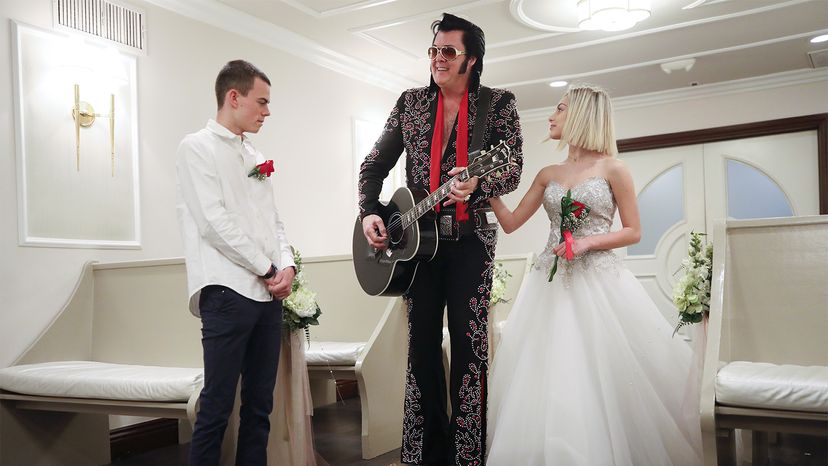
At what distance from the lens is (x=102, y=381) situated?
2916 millimetres

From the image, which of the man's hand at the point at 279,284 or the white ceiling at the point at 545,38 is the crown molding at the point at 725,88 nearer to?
the white ceiling at the point at 545,38

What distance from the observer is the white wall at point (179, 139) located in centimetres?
366

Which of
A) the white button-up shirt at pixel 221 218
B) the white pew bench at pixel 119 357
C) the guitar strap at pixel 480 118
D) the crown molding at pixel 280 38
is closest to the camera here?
the guitar strap at pixel 480 118

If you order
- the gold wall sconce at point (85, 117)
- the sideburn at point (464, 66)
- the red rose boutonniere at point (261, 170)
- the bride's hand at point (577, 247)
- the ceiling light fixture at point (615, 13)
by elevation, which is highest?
the ceiling light fixture at point (615, 13)

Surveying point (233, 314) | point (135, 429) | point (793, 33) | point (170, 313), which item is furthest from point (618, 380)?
point (793, 33)

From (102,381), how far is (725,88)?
654 centimetres

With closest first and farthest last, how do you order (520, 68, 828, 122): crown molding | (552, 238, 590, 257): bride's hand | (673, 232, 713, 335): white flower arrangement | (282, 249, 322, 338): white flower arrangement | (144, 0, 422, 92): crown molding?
(552, 238, 590, 257): bride's hand < (673, 232, 713, 335): white flower arrangement < (282, 249, 322, 338): white flower arrangement < (144, 0, 422, 92): crown molding < (520, 68, 828, 122): crown molding

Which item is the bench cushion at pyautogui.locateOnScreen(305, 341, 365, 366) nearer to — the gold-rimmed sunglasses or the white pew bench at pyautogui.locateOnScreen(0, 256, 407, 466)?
the white pew bench at pyautogui.locateOnScreen(0, 256, 407, 466)

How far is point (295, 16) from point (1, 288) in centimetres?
276

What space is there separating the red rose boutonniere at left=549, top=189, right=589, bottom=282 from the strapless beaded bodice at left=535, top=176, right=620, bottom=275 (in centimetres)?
5

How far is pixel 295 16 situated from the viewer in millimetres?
5211

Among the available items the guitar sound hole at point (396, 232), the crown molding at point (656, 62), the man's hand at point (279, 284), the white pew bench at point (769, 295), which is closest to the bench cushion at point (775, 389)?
the white pew bench at point (769, 295)

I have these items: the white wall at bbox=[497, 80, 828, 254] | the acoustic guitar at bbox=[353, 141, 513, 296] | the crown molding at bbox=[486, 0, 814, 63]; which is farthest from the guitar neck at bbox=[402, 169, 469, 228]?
the white wall at bbox=[497, 80, 828, 254]

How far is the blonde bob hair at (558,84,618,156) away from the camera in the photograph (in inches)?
115
